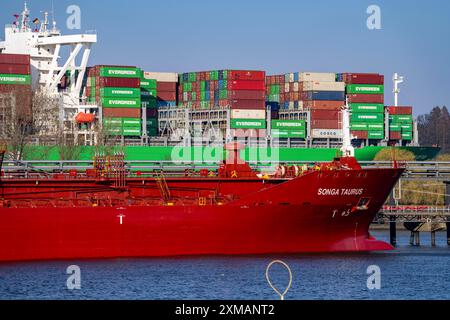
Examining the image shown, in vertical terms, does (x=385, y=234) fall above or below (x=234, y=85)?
below

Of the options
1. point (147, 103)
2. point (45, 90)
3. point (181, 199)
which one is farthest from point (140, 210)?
point (147, 103)

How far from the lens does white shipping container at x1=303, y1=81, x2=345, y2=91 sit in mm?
114812

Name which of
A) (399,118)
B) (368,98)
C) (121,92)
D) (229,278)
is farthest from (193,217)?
(399,118)

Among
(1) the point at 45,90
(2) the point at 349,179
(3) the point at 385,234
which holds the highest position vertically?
(1) the point at 45,90

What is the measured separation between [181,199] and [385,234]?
Answer: 3444 cm

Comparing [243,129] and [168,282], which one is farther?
[243,129]

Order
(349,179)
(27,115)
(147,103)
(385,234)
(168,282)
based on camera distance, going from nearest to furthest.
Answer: (168,282)
(349,179)
(385,234)
(27,115)
(147,103)

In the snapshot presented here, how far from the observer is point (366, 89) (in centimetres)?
11725

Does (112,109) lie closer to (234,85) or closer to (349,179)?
(234,85)

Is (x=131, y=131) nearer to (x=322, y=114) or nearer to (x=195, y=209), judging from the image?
(x=322, y=114)

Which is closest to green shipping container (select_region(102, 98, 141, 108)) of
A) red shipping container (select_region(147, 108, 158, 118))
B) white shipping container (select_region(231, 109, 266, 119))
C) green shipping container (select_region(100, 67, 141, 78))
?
green shipping container (select_region(100, 67, 141, 78))

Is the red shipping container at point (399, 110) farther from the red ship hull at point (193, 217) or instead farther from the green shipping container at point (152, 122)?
the red ship hull at point (193, 217)

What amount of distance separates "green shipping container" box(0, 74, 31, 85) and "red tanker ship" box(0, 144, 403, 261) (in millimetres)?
44826
